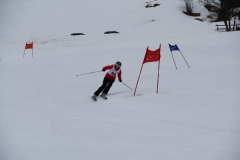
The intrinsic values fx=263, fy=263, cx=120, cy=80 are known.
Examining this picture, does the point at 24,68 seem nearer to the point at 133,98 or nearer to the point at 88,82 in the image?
the point at 88,82

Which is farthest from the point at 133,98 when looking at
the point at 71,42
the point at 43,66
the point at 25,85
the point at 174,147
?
the point at 71,42

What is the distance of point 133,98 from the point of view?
357 inches

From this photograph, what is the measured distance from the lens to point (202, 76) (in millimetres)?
12062

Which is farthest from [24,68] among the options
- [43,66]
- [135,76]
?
[135,76]

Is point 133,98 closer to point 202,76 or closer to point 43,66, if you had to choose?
point 202,76

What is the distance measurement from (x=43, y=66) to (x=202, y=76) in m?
9.52

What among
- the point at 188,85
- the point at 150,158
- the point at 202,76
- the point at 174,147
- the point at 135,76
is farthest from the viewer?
the point at 135,76

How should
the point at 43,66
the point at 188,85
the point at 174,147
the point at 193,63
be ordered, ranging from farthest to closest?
the point at 43,66
the point at 193,63
the point at 188,85
the point at 174,147

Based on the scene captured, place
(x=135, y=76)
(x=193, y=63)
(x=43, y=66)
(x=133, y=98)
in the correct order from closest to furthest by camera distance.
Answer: (x=133, y=98), (x=135, y=76), (x=193, y=63), (x=43, y=66)

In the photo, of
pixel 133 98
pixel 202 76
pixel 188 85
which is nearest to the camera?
pixel 133 98

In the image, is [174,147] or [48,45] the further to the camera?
[48,45]

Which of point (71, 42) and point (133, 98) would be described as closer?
point (133, 98)

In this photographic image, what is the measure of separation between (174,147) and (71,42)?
2480cm

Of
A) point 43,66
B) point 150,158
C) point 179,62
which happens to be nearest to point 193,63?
point 179,62
